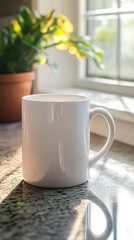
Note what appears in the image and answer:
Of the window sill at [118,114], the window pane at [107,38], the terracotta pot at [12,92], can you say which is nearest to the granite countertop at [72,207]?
the window sill at [118,114]

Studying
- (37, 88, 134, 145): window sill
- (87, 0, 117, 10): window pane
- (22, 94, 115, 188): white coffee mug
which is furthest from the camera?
(87, 0, 117, 10): window pane

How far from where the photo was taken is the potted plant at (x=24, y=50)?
126cm

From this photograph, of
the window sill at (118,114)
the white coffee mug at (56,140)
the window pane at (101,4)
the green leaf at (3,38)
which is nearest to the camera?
the white coffee mug at (56,140)

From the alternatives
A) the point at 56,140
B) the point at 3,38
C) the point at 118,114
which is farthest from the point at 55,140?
the point at 3,38

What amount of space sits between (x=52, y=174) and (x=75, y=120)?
96 mm

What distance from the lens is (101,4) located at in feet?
4.62

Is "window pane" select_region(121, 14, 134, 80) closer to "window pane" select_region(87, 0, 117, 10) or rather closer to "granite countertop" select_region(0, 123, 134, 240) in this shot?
"window pane" select_region(87, 0, 117, 10)

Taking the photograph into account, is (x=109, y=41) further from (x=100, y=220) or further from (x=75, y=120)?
(x=100, y=220)

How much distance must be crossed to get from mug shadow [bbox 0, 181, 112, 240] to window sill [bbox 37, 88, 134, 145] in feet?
1.08

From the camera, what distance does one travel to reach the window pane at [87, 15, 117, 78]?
136cm

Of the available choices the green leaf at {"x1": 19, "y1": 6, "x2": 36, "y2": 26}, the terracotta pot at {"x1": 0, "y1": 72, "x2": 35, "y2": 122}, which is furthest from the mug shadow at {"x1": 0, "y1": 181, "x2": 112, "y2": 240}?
the green leaf at {"x1": 19, "y1": 6, "x2": 36, "y2": 26}

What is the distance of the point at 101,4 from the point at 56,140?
2.81 ft

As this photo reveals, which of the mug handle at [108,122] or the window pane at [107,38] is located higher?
the window pane at [107,38]

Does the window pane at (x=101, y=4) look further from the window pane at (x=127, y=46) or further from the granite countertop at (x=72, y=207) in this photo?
the granite countertop at (x=72, y=207)
